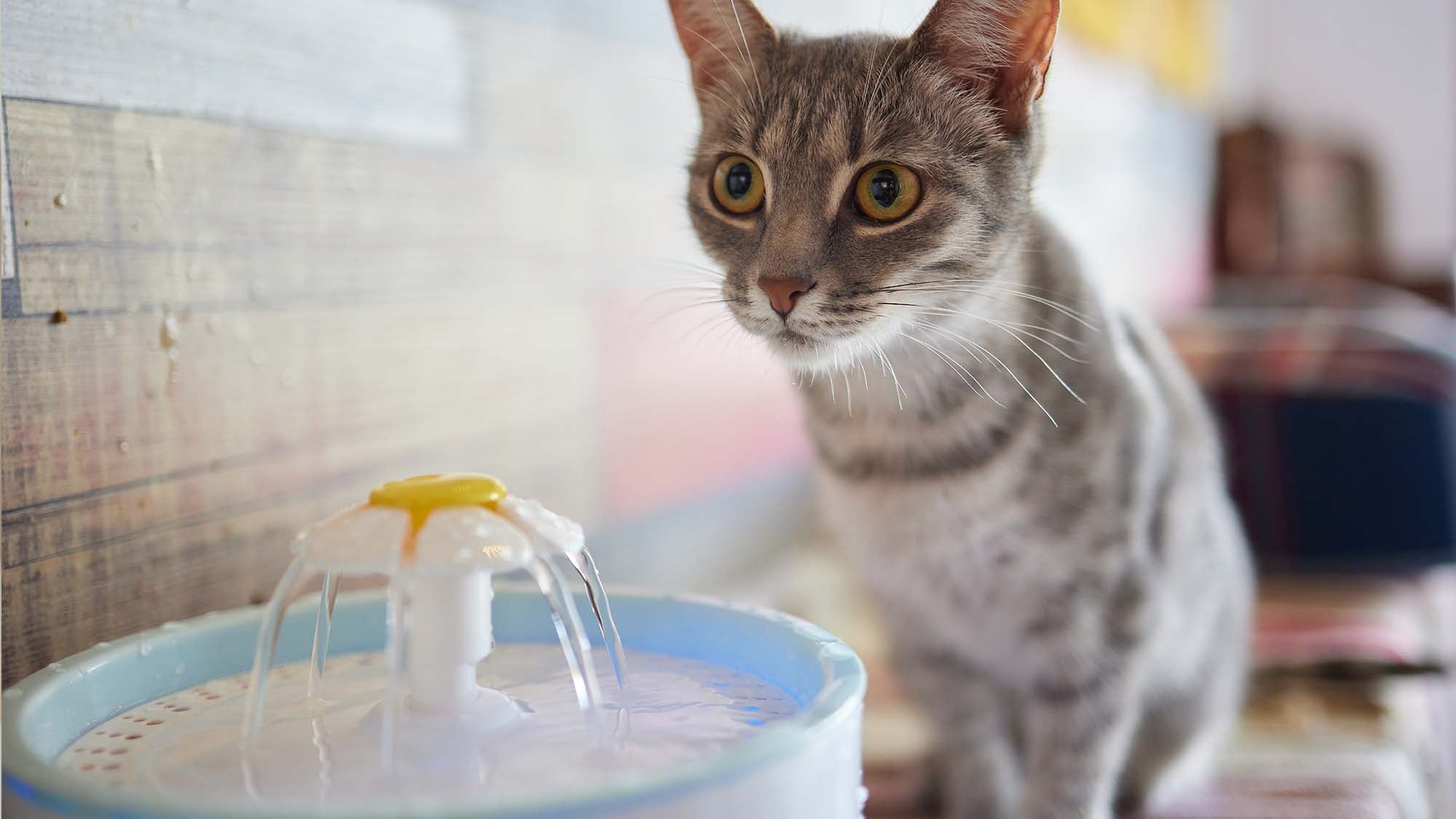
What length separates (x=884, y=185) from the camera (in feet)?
2.99

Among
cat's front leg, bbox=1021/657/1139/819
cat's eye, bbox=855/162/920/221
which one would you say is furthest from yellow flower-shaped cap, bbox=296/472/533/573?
cat's front leg, bbox=1021/657/1139/819

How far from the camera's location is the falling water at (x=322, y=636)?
70 cm

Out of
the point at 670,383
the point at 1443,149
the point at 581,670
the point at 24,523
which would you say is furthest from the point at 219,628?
the point at 1443,149

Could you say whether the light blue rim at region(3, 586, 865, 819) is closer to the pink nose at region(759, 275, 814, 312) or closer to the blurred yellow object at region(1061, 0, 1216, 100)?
the pink nose at region(759, 275, 814, 312)

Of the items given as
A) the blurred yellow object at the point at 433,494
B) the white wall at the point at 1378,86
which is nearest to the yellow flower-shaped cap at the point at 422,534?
the blurred yellow object at the point at 433,494

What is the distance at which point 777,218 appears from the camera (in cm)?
92

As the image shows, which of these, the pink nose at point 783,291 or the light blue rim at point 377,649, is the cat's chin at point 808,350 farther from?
the light blue rim at point 377,649

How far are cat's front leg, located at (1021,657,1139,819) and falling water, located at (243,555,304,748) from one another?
0.69 meters

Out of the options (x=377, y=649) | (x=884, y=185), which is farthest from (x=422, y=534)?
(x=884, y=185)

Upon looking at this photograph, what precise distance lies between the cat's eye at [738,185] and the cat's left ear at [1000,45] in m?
0.17

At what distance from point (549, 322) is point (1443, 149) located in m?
4.76

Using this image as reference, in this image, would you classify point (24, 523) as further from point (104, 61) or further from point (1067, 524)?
point (1067, 524)

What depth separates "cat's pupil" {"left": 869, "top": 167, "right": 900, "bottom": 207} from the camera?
Result: 35.8 inches

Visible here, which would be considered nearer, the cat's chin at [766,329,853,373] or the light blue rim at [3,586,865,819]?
the light blue rim at [3,586,865,819]
